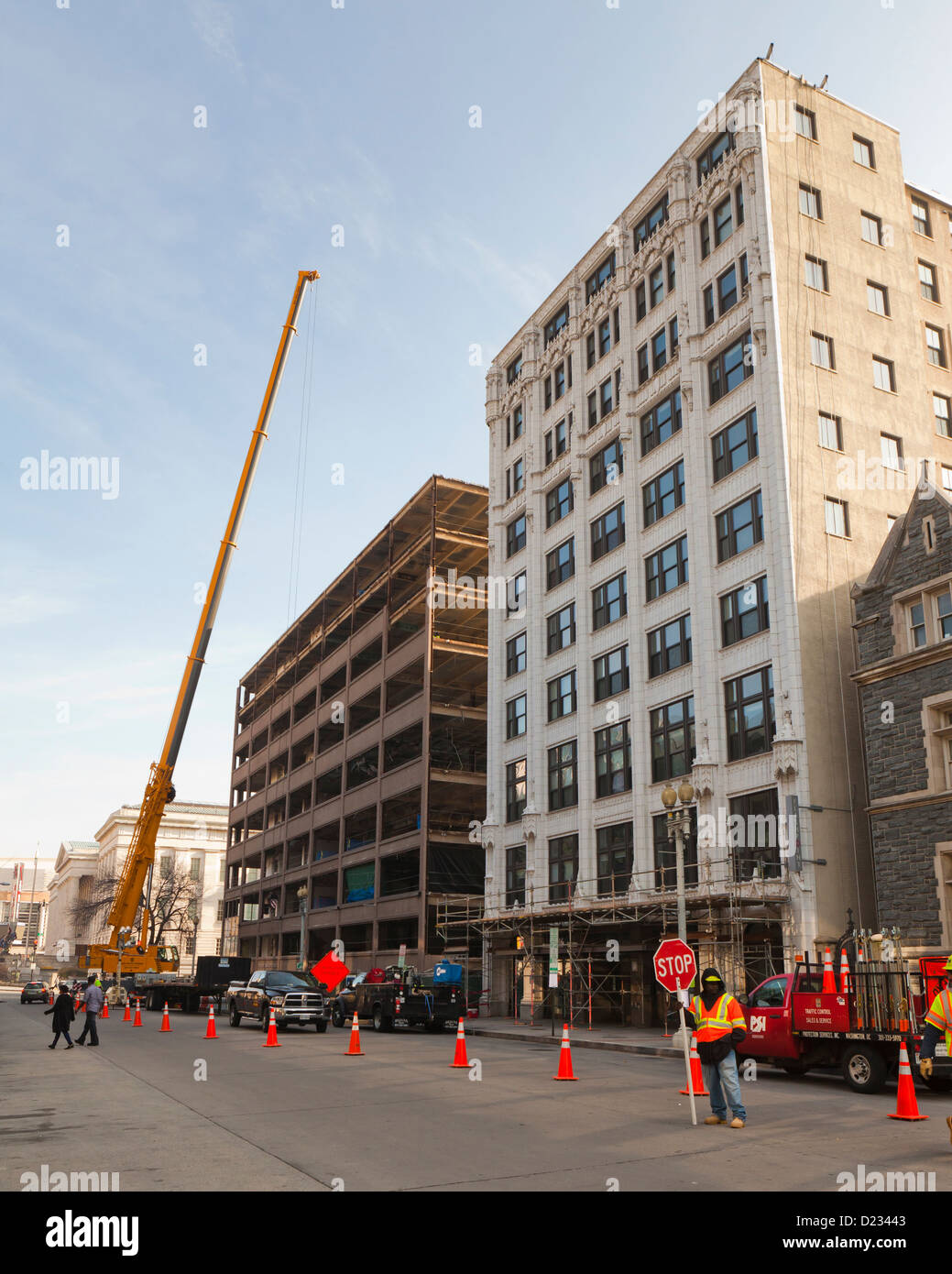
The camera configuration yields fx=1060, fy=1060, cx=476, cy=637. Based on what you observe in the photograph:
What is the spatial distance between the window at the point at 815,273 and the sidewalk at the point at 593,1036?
79.9 feet

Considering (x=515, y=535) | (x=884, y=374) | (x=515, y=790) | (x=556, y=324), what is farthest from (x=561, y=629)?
(x=884, y=374)

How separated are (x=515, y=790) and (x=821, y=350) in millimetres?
21344

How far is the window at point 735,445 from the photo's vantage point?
112 feet

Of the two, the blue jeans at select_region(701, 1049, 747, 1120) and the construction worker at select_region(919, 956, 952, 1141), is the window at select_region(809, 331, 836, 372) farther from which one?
the blue jeans at select_region(701, 1049, 747, 1120)

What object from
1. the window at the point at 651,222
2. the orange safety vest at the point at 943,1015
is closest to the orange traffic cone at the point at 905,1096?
the orange safety vest at the point at 943,1015

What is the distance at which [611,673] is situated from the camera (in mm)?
39875

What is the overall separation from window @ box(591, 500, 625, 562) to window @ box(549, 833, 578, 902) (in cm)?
1116

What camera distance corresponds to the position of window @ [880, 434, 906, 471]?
3522cm

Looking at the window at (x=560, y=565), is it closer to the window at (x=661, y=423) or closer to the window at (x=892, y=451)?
the window at (x=661, y=423)

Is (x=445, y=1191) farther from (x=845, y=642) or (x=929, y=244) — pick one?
(x=929, y=244)

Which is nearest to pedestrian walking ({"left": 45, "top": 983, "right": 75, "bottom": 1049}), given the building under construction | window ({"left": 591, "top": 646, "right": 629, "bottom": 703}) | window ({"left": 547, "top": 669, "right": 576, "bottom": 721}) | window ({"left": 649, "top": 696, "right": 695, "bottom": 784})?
window ({"left": 649, "top": 696, "right": 695, "bottom": 784})

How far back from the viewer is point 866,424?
3509 cm

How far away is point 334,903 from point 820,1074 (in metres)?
49.6
